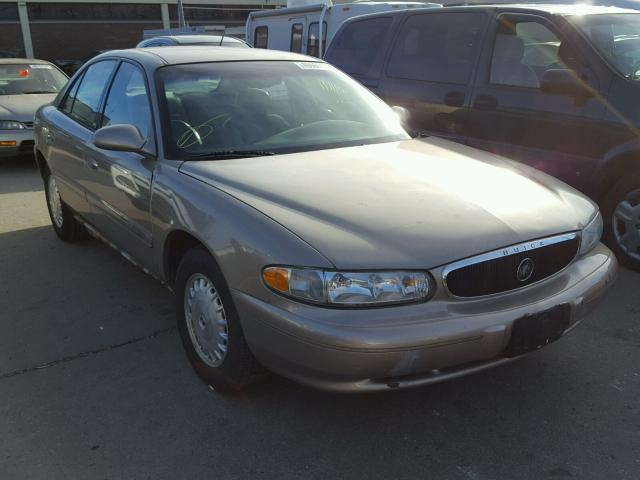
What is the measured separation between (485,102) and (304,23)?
7.33 m

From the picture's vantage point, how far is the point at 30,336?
375cm

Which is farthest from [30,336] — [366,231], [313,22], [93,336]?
[313,22]

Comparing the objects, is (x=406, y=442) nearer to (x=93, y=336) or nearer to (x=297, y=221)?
(x=297, y=221)

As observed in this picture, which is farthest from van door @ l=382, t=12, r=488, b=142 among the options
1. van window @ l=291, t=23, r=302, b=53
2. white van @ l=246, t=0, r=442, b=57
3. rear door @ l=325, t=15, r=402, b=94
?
van window @ l=291, t=23, r=302, b=53

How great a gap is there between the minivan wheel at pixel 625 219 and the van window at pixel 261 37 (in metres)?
9.69

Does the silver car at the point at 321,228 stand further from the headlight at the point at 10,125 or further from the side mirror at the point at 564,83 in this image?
the headlight at the point at 10,125

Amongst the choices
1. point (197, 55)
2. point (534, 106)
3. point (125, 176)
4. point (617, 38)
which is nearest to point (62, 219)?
point (125, 176)

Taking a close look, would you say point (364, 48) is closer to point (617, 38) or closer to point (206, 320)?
point (617, 38)

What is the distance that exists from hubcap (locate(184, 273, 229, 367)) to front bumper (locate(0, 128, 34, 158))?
692cm

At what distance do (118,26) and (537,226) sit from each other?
127 ft

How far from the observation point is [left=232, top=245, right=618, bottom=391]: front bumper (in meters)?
2.33

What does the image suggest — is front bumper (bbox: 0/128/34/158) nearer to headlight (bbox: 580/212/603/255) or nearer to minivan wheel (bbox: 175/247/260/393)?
minivan wheel (bbox: 175/247/260/393)

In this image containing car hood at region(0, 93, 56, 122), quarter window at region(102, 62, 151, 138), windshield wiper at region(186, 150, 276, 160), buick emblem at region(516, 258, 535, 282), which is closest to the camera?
buick emblem at region(516, 258, 535, 282)

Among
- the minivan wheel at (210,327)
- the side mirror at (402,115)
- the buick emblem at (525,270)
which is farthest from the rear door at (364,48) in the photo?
the buick emblem at (525,270)
